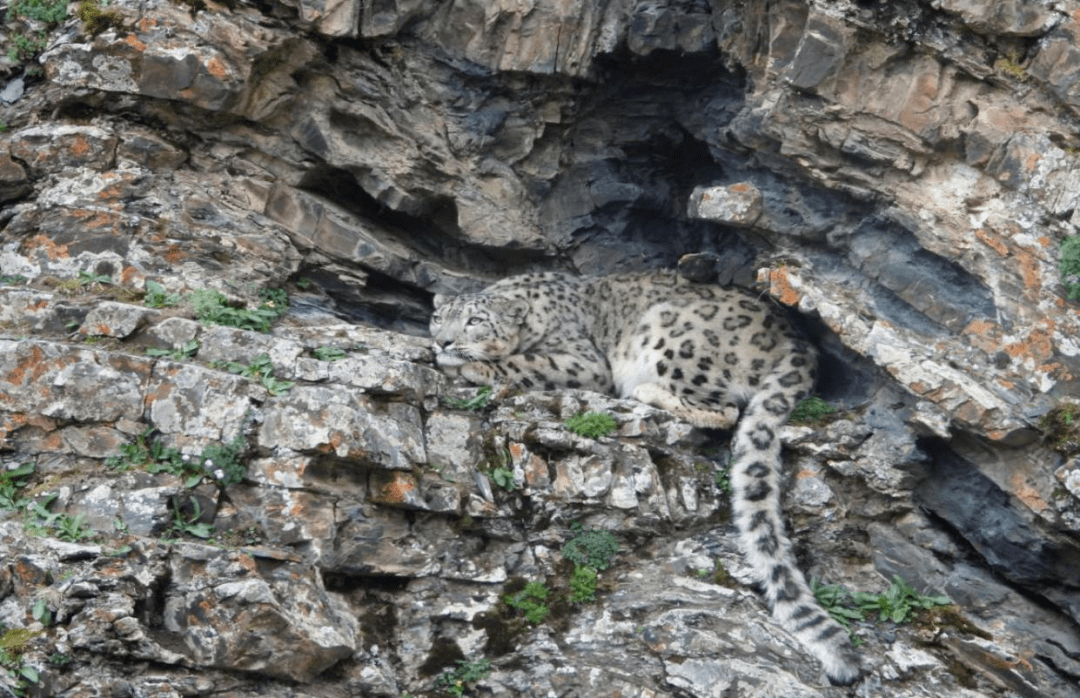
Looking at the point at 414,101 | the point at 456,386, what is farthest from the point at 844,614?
the point at 414,101

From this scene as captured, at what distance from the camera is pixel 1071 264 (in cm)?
921

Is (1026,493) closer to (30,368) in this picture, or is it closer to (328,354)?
(328,354)

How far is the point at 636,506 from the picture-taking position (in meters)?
9.84

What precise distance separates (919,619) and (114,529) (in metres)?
6.36

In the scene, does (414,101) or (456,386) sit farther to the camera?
(414,101)

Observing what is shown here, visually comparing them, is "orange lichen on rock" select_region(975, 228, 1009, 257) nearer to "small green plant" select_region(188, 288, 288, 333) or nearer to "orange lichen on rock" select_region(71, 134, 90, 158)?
"small green plant" select_region(188, 288, 288, 333)

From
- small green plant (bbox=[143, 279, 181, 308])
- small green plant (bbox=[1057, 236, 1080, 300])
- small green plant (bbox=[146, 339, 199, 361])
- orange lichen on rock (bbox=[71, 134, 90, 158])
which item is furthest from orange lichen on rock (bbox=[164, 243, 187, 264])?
small green plant (bbox=[1057, 236, 1080, 300])

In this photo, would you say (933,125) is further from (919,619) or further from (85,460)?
(85,460)

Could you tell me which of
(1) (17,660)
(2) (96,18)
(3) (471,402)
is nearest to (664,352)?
(3) (471,402)

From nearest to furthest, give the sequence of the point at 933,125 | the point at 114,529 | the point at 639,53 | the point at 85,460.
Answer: the point at 114,529 → the point at 85,460 → the point at 933,125 → the point at 639,53

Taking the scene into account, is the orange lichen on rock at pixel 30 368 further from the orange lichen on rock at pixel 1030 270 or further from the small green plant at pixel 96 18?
the orange lichen on rock at pixel 1030 270

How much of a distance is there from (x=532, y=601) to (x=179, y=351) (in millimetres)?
3600

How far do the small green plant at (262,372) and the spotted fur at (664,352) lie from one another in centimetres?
Result: 196

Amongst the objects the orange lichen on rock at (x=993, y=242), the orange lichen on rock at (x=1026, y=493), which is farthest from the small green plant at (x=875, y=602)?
the orange lichen on rock at (x=993, y=242)
